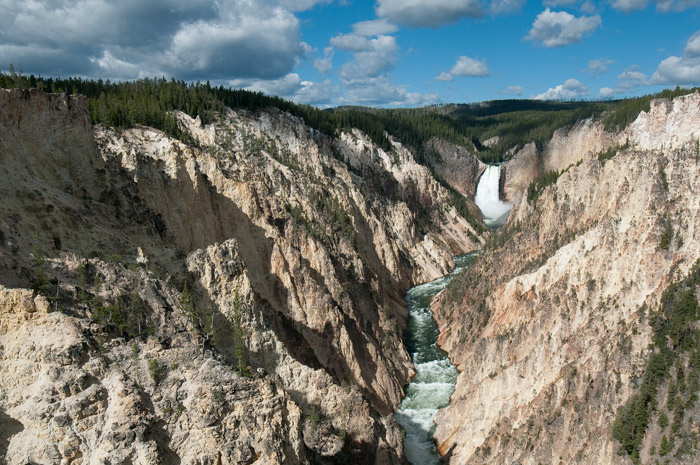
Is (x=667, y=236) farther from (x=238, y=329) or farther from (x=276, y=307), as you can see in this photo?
(x=238, y=329)

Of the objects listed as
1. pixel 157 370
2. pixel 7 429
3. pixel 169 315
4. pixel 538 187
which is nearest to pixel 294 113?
pixel 538 187

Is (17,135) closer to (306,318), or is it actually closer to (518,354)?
(306,318)

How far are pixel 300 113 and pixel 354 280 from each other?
44100 millimetres

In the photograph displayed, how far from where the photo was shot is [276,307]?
1366 inches

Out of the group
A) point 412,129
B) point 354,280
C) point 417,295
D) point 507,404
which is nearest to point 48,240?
point 507,404

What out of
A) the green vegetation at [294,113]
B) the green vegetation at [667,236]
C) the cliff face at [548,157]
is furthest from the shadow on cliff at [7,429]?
the cliff face at [548,157]

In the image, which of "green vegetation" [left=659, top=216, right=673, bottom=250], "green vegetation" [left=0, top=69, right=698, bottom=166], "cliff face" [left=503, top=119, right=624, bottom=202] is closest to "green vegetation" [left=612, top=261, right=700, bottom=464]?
"green vegetation" [left=659, top=216, right=673, bottom=250]

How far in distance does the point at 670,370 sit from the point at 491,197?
97.2m

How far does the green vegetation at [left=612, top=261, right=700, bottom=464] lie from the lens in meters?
22.9

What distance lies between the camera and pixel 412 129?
126m

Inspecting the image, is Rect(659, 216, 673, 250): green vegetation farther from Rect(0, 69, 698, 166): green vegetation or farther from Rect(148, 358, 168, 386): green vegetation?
Rect(0, 69, 698, 166): green vegetation

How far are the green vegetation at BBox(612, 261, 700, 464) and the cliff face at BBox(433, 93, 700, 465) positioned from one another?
1.66ft

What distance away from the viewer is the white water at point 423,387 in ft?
108

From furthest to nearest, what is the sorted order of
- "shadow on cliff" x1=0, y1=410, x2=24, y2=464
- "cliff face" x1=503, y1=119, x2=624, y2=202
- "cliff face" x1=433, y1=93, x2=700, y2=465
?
"cliff face" x1=503, y1=119, x2=624, y2=202
"cliff face" x1=433, y1=93, x2=700, y2=465
"shadow on cliff" x1=0, y1=410, x2=24, y2=464
